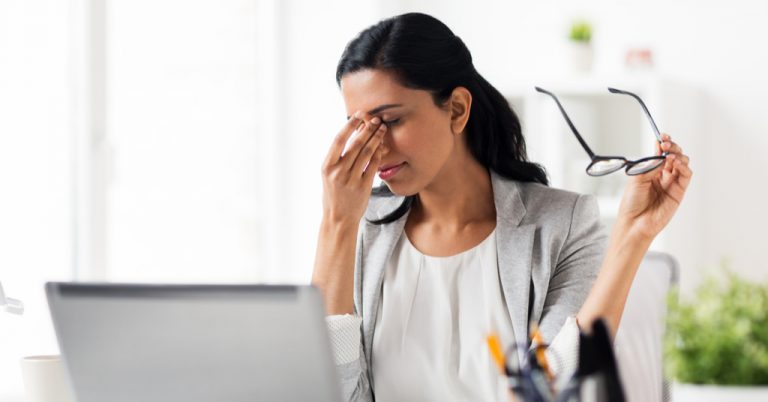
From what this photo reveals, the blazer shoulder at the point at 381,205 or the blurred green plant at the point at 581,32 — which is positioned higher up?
the blurred green plant at the point at 581,32

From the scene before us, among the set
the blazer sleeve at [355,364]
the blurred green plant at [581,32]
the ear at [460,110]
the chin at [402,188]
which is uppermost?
the blurred green plant at [581,32]

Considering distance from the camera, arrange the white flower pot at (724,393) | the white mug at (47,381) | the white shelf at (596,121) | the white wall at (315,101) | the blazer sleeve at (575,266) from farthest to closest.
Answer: the white shelf at (596,121)
the white wall at (315,101)
the blazer sleeve at (575,266)
the white mug at (47,381)
the white flower pot at (724,393)

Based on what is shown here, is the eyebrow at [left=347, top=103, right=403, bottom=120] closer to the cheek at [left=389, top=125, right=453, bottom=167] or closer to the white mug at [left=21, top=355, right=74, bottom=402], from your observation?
the cheek at [left=389, top=125, right=453, bottom=167]

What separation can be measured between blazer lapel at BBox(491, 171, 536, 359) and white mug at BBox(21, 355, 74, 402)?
2.45 feet

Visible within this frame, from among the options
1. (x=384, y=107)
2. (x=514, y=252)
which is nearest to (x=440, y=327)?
(x=514, y=252)

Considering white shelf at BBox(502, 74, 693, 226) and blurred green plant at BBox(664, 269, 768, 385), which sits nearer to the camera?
blurred green plant at BBox(664, 269, 768, 385)

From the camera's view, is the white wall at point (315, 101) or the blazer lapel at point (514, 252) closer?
the blazer lapel at point (514, 252)

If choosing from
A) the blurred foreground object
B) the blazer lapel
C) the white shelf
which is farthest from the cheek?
the white shelf

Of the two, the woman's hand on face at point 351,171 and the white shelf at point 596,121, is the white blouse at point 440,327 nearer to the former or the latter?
the woman's hand on face at point 351,171

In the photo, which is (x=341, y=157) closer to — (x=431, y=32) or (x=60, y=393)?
(x=431, y=32)

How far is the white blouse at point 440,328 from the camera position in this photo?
1.62 metres

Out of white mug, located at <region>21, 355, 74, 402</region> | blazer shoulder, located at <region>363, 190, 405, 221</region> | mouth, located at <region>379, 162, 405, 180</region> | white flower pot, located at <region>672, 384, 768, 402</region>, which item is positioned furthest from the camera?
blazer shoulder, located at <region>363, 190, 405, 221</region>

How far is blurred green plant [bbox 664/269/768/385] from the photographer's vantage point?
811mm

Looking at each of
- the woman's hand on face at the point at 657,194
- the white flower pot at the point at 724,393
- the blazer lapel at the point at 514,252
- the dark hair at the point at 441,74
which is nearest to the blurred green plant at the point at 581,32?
the dark hair at the point at 441,74
